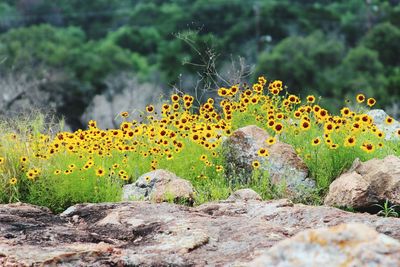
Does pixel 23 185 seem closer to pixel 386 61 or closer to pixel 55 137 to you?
pixel 55 137

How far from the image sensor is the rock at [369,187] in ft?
18.9

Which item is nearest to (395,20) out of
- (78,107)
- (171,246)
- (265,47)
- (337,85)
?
(265,47)

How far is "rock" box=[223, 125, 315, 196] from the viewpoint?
254 inches

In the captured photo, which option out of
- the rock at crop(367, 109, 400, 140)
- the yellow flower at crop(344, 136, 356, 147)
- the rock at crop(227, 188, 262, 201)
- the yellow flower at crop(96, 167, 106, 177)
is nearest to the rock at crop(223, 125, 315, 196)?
the yellow flower at crop(344, 136, 356, 147)

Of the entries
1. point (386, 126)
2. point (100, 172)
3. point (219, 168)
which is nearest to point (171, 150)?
point (219, 168)

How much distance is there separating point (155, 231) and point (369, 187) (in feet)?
7.25

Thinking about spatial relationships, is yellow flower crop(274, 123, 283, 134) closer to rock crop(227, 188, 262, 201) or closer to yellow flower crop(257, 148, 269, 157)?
yellow flower crop(257, 148, 269, 157)

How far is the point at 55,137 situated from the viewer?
720cm

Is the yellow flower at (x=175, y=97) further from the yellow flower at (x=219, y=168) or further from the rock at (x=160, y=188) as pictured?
the rock at (x=160, y=188)

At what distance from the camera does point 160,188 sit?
6188 millimetres

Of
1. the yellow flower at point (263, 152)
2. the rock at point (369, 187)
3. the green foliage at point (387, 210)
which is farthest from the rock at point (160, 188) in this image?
the green foliage at point (387, 210)

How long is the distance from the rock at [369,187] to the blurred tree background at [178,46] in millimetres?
27352

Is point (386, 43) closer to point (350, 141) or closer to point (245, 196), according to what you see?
point (350, 141)

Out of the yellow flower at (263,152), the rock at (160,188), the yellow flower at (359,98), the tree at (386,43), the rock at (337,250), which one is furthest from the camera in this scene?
the tree at (386,43)
